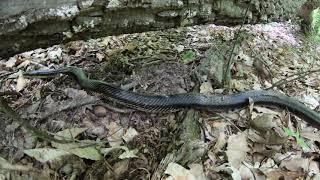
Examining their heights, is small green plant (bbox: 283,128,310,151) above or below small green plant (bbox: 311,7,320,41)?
below

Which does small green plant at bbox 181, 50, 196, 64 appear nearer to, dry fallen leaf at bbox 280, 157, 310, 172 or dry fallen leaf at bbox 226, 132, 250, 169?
dry fallen leaf at bbox 226, 132, 250, 169

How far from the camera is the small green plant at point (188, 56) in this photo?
3.03 metres

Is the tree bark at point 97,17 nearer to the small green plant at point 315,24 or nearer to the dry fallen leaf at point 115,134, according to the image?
the dry fallen leaf at point 115,134

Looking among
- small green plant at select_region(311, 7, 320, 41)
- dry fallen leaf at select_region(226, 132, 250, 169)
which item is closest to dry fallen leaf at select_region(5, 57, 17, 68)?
dry fallen leaf at select_region(226, 132, 250, 169)

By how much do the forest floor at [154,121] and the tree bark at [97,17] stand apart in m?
0.39

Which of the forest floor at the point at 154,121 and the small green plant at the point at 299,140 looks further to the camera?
the small green plant at the point at 299,140

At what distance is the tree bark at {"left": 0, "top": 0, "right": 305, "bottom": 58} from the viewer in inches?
79.3

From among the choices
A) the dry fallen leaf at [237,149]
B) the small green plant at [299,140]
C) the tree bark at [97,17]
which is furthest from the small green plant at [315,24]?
the dry fallen leaf at [237,149]

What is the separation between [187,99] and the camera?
2467mm

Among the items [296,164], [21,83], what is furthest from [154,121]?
[21,83]

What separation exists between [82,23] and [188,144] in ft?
3.00

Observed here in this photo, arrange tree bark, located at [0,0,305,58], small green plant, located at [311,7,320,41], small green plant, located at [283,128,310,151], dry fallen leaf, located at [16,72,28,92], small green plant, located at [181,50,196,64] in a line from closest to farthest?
1. tree bark, located at [0,0,305,58]
2. small green plant, located at [283,128,310,151]
3. dry fallen leaf, located at [16,72,28,92]
4. small green plant, located at [181,50,196,64]
5. small green plant, located at [311,7,320,41]

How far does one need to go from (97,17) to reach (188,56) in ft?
3.30

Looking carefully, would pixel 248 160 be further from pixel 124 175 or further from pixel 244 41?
pixel 244 41
